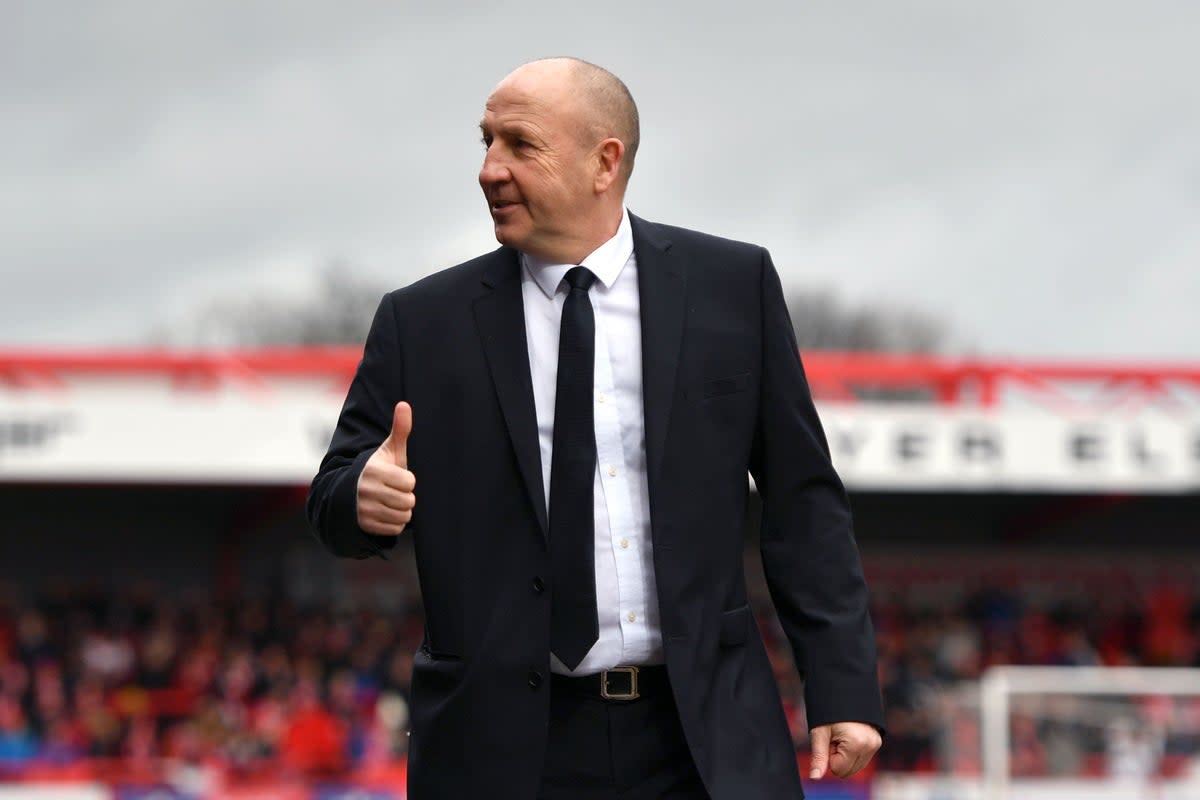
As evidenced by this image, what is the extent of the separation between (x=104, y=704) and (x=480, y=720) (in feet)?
44.7

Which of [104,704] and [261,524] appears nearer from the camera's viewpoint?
[104,704]

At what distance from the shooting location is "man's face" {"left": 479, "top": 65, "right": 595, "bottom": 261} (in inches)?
117

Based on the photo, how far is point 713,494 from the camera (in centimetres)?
303

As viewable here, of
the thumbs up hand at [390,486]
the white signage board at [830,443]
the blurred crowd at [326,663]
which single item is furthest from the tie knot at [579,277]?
the white signage board at [830,443]

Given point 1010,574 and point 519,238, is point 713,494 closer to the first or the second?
point 519,238

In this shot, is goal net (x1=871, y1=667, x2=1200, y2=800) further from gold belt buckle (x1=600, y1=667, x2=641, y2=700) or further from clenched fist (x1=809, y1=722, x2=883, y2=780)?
gold belt buckle (x1=600, y1=667, x2=641, y2=700)

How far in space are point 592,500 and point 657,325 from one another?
308 millimetres

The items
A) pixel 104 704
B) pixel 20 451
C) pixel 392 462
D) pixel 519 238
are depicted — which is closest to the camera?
pixel 392 462

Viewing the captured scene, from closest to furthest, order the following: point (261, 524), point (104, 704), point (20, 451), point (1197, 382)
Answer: point (104, 704) < point (20, 451) < point (1197, 382) < point (261, 524)

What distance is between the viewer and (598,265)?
122 inches

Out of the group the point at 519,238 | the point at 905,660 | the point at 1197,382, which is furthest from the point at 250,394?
the point at 519,238

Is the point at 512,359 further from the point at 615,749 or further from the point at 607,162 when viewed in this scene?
the point at 615,749

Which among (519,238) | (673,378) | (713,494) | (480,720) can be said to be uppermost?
(519,238)

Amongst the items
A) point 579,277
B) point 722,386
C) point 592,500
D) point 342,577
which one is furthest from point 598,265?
point 342,577
